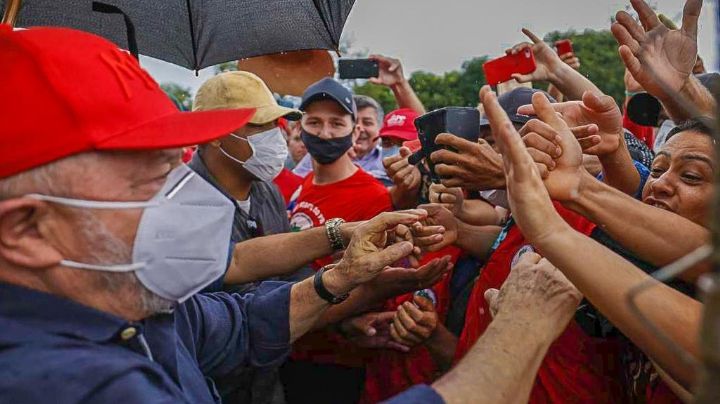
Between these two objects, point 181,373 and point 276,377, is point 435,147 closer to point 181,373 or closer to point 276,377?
point 181,373

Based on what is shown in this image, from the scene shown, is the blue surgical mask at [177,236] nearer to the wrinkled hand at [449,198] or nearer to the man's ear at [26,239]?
the man's ear at [26,239]

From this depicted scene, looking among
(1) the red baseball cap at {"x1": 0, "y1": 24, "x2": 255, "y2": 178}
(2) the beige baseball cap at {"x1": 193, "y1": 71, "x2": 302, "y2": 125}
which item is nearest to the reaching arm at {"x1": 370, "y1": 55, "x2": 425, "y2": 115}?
(2) the beige baseball cap at {"x1": 193, "y1": 71, "x2": 302, "y2": 125}

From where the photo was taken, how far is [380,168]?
6.07 m

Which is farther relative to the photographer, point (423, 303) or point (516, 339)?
point (423, 303)

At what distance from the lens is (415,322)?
2.65 metres

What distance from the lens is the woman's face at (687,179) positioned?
1.95 m

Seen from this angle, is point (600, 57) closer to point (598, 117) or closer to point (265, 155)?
point (265, 155)

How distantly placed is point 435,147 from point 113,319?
1.32 metres

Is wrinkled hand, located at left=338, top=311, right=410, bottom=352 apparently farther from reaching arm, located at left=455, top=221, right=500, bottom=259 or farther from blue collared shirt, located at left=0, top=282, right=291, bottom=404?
blue collared shirt, located at left=0, top=282, right=291, bottom=404

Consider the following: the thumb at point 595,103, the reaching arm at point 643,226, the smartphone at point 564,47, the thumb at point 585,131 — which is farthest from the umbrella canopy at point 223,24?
the smartphone at point 564,47

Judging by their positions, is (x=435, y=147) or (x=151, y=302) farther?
(x=435, y=147)

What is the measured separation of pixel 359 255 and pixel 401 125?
9.53 ft

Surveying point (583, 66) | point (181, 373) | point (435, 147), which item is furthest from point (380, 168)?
point (583, 66)

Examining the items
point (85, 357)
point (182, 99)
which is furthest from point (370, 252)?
point (182, 99)
